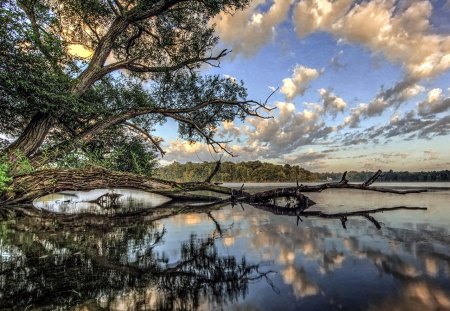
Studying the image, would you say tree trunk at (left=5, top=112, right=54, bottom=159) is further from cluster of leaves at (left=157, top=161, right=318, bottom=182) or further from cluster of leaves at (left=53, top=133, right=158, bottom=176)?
cluster of leaves at (left=157, top=161, right=318, bottom=182)

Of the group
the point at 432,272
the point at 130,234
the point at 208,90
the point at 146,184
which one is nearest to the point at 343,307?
the point at 432,272

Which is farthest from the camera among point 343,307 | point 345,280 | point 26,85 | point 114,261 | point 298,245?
point 26,85

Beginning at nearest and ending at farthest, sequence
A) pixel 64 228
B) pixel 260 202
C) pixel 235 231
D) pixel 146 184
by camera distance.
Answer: pixel 235 231 → pixel 64 228 → pixel 146 184 → pixel 260 202

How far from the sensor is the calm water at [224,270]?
2602 millimetres

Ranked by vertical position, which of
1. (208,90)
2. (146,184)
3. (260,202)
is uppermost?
(208,90)

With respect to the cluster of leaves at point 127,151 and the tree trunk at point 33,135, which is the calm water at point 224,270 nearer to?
the tree trunk at point 33,135

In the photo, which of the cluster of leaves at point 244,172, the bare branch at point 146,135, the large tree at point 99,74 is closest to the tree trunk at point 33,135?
the large tree at point 99,74

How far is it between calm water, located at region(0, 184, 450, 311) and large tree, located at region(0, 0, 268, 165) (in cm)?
642

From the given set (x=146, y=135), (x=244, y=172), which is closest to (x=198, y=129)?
(x=146, y=135)

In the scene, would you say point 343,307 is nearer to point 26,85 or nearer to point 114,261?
point 114,261

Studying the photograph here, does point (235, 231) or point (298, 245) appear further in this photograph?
point (235, 231)

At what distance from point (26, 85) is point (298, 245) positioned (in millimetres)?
10573

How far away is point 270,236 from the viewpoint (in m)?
5.77

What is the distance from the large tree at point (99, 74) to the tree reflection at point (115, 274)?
715 centimetres
